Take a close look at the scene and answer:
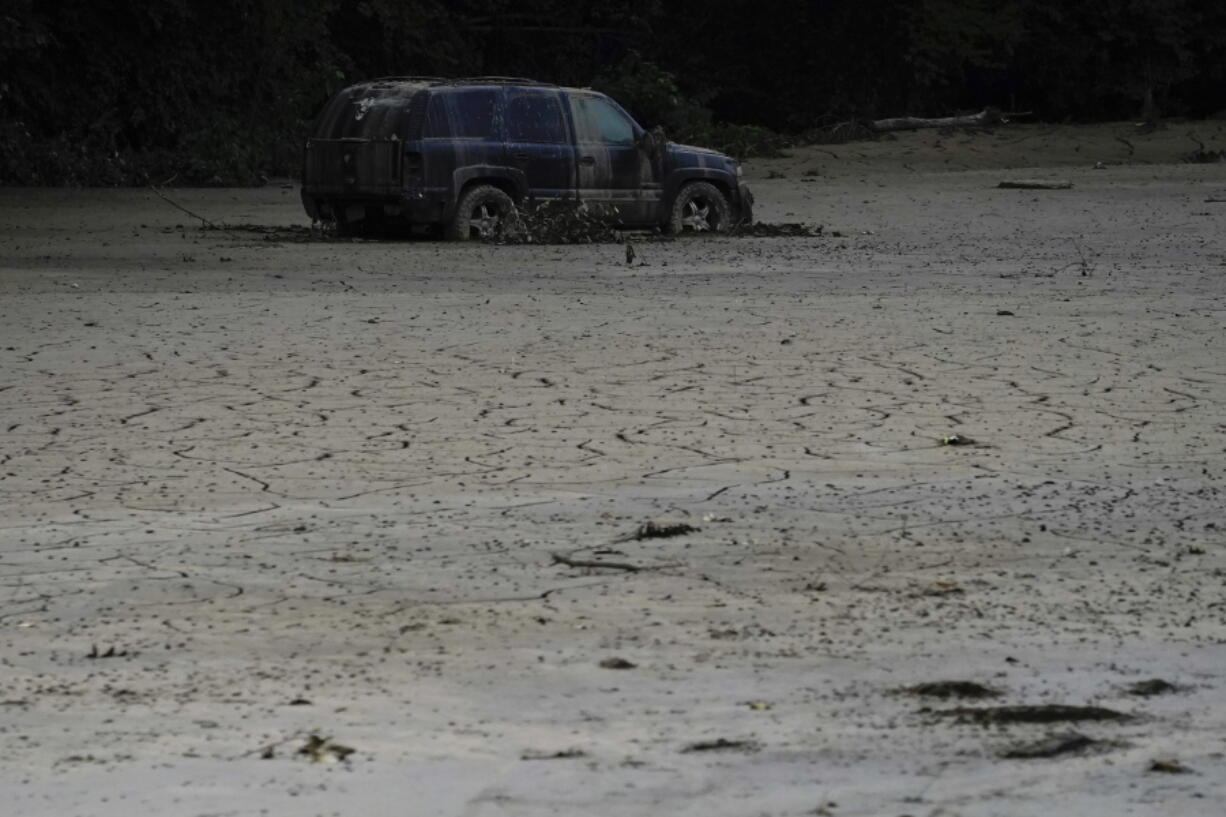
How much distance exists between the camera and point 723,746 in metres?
4.52

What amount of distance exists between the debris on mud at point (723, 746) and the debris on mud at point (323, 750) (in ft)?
2.31

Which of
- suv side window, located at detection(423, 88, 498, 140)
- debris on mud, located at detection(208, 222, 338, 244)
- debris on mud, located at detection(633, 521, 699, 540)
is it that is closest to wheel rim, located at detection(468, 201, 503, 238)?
suv side window, located at detection(423, 88, 498, 140)

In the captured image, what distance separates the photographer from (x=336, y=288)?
15828mm

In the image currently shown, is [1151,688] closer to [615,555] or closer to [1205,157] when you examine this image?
[615,555]

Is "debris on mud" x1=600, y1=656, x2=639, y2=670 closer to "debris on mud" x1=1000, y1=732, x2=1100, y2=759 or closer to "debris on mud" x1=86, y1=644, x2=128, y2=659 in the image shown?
"debris on mud" x1=1000, y1=732, x2=1100, y2=759

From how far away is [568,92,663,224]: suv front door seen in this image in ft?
73.2

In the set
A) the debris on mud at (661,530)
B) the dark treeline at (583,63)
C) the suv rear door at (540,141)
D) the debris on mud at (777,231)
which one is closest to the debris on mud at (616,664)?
the debris on mud at (661,530)

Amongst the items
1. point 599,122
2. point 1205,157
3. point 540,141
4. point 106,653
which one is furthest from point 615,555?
point 1205,157

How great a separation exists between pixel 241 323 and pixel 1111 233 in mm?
11347

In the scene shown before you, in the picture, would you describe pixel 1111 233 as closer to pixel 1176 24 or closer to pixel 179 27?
pixel 179 27

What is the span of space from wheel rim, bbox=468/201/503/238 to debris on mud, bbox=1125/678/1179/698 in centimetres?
1712

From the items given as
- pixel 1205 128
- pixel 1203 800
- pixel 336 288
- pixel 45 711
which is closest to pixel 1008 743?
pixel 1203 800

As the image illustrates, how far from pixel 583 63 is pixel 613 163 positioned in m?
24.3

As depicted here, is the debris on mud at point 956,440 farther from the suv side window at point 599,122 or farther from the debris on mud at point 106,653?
the suv side window at point 599,122
